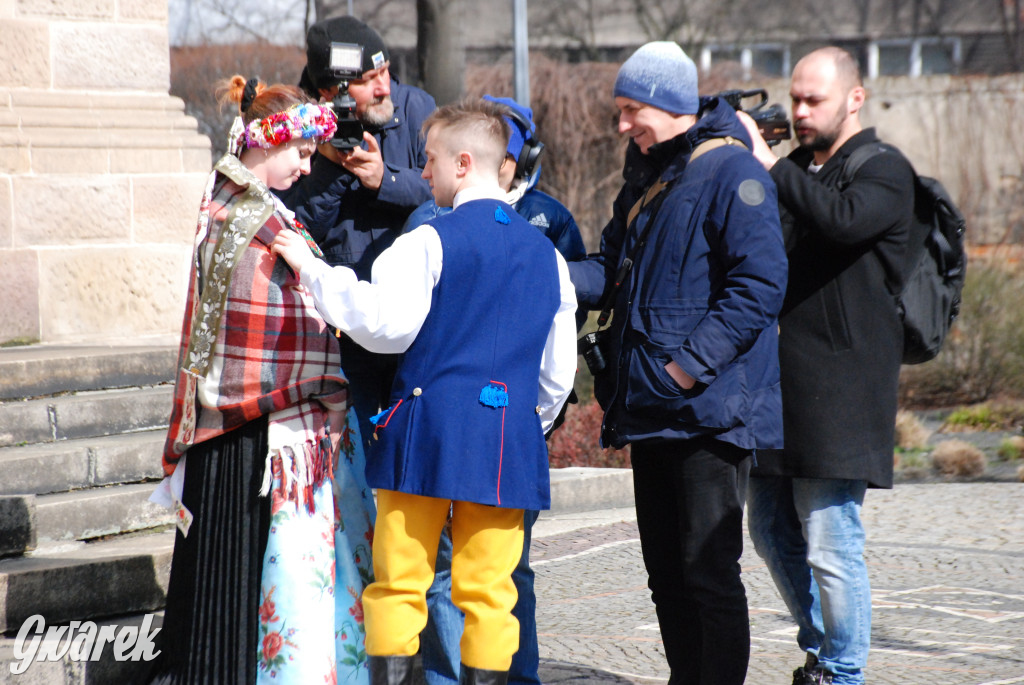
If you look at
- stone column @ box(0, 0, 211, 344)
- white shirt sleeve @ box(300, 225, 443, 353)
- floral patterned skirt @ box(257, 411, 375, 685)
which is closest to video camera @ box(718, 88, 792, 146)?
white shirt sleeve @ box(300, 225, 443, 353)

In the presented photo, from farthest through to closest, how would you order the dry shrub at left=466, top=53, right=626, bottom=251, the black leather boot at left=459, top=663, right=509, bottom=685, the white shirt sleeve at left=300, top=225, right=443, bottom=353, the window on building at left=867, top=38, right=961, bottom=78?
the window on building at left=867, top=38, right=961, bottom=78
the dry shrub at left=466, top=53, right=626, bottom=251
the black leather boot at left=459, top=663, right=509, bottom=685
the white shirt sleeve at left=300, top=225, right=443, bottom=353

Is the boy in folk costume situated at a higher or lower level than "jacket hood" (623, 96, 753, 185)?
lower

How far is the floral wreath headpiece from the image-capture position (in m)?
3.24

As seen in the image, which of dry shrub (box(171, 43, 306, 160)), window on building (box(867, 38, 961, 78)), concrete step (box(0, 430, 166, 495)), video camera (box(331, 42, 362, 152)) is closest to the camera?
video camera (box(331, 42, 362, 152))

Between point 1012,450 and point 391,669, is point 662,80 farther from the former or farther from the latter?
point 1012,450

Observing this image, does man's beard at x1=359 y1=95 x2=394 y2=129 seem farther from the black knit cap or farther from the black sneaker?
the black sneaker

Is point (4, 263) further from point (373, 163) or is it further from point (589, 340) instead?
point (589, 340)

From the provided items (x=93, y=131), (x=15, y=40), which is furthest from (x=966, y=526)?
(x=15, y=40)

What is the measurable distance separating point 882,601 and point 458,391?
256cm

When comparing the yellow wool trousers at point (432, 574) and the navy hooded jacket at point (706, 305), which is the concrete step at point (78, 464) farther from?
the navy hooded jacket at point (706, 305)

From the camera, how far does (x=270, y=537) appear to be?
127 inches

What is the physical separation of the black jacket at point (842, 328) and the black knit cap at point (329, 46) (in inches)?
51.8

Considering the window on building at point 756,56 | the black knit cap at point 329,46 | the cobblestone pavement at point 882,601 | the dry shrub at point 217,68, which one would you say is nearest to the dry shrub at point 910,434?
the cobblestone pavement at point 882,601

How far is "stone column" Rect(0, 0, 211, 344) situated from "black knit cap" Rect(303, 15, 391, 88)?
2859 millimetres
